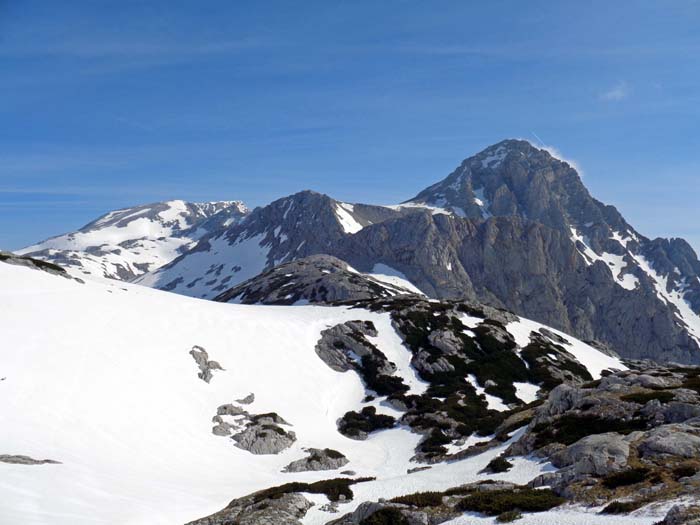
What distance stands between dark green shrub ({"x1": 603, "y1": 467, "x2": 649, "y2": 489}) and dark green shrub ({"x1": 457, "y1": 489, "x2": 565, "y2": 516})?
2.48 m

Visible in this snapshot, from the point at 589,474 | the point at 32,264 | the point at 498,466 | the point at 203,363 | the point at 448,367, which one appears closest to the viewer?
the point at 589,474

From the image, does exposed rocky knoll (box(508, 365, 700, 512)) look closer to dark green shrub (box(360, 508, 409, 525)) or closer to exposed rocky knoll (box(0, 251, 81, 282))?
dark green shrub (box(360, 508, 409, 525))

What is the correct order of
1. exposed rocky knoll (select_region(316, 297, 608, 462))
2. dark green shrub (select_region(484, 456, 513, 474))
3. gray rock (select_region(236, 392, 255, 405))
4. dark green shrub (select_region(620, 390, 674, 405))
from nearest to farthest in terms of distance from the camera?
dark green shrub (select_region(484, 456, 513, 474)), dark green shrub (select_region(620, 390, 674, 405)), gray rock (select_region(236, 392, 255, 405)), exposed rocky knoll (select_region(316, 297, 608, 462))

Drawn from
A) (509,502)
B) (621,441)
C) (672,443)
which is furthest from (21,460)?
(672,443)

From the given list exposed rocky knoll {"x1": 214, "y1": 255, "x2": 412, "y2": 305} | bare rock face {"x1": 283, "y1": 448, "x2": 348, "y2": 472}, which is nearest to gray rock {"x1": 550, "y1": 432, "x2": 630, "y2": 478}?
bare rock face {"x1": 283, "y1": 448, "x2": 348, "y2": 472}

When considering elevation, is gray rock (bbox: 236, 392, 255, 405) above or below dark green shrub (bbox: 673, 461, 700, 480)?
above

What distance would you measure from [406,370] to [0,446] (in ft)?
161

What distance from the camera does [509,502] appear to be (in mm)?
21094

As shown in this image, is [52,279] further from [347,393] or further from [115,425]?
[347,393]

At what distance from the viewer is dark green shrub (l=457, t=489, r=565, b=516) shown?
2066 centimetres

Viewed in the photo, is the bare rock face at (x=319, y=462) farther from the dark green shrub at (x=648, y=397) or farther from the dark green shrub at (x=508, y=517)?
the dark green shrub at (x=508, y=517)

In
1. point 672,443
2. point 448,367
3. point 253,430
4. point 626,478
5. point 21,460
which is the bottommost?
point 626,478

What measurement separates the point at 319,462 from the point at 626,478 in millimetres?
28734

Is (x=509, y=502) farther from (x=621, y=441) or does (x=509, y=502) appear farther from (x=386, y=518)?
(x=621, y=441)
